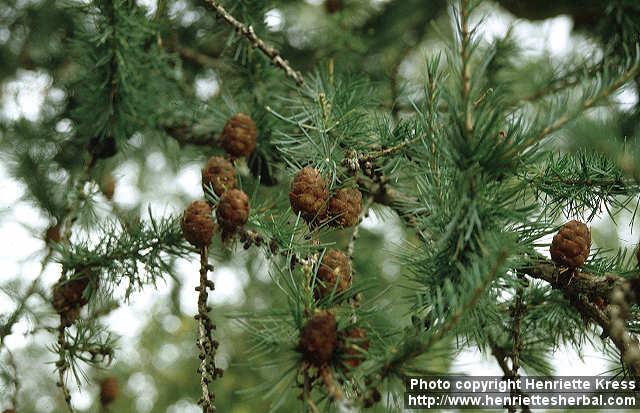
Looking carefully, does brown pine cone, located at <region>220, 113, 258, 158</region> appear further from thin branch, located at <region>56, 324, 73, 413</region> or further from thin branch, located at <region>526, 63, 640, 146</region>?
thin branch, located at <region>526, 63, 640, 146</region>

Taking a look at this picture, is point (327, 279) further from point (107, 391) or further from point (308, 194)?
point (107, 391)

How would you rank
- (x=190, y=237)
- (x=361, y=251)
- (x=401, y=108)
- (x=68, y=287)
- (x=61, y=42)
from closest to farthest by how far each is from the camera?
(x=190, y=237) < (x=68, y=287) < (x=401, y=108) < (x=361, y=251) < (x=61, y=42)

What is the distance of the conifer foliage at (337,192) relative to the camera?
21.6 inches

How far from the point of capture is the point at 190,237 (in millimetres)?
734

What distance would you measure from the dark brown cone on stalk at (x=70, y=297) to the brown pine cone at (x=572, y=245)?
0.59 metres

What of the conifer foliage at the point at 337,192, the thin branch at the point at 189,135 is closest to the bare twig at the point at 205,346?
the conifer foliage at the point at 337,192

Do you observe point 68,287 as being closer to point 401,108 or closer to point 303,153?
point 303,153

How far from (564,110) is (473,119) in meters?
0.07

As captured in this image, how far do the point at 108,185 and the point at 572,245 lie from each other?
3.22ft

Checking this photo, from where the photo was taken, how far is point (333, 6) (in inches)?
61.6

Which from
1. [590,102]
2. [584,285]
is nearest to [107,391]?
[584,285]

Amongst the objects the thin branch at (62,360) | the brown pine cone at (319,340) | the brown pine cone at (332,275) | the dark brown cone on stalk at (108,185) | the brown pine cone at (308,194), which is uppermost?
the dark brown cone on stalk at (108,185)

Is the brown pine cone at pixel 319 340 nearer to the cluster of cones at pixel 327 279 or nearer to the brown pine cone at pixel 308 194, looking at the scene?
the cluster of cones at pixel 327 279

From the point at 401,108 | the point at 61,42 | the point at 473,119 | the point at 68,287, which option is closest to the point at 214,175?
the point at 68,287
